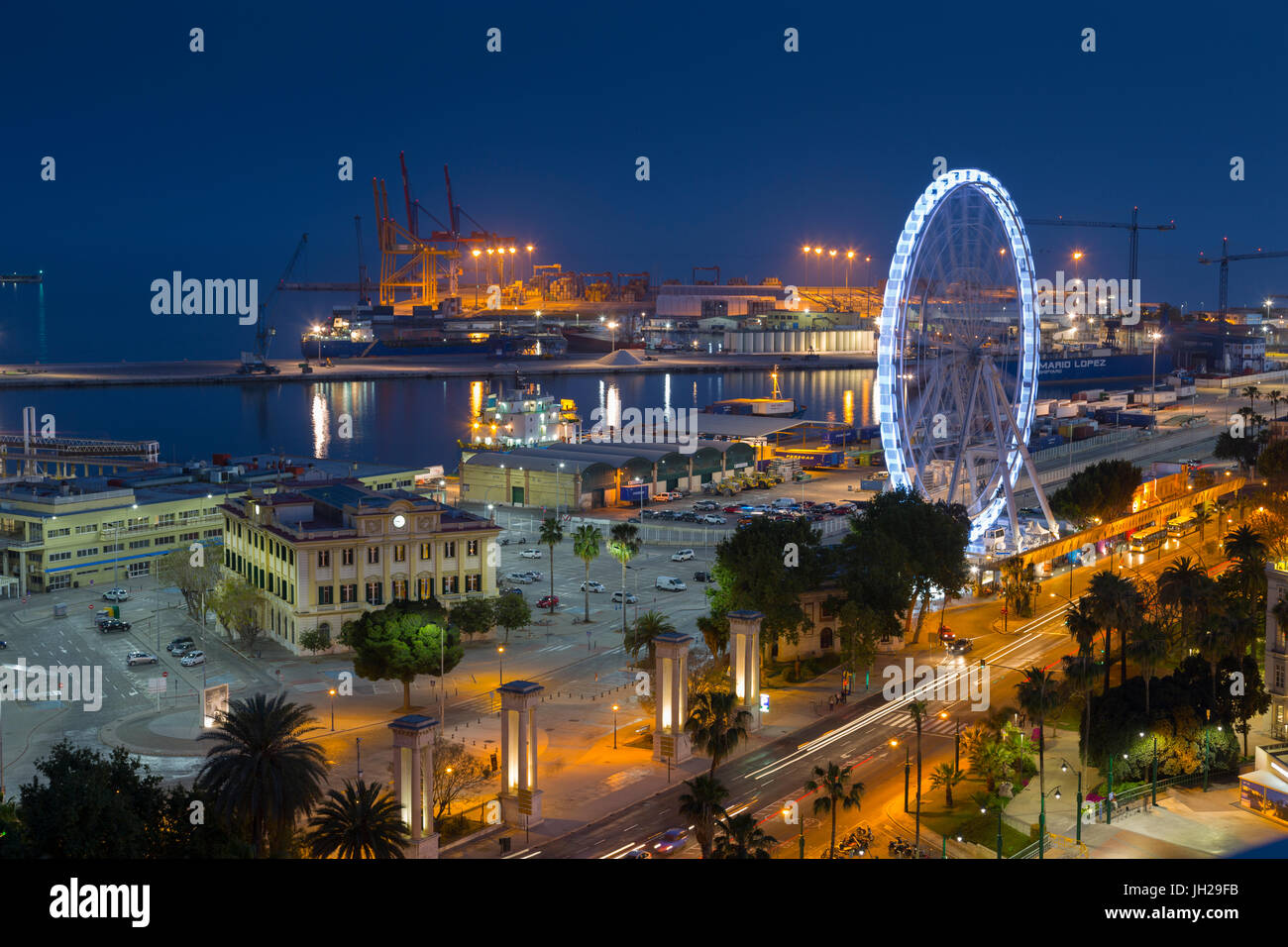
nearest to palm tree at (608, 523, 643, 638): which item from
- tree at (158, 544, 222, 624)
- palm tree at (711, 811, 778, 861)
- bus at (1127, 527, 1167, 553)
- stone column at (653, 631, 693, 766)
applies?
tree at (158, 544, 222, 624)

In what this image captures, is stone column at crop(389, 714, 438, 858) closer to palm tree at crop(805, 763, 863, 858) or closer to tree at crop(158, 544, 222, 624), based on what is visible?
palm tree at crop(805, 763, 863, 858)

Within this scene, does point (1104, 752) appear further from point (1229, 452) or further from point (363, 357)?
point (363, 357)

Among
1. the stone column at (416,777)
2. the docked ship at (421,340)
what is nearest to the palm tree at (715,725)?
the stone column at (416,777)

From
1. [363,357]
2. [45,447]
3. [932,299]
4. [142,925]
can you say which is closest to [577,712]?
[932,299]

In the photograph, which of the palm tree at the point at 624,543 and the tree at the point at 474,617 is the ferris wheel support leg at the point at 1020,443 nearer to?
the palm tree at the point at 624,543

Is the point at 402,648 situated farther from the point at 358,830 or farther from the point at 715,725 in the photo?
the point at 358,830
